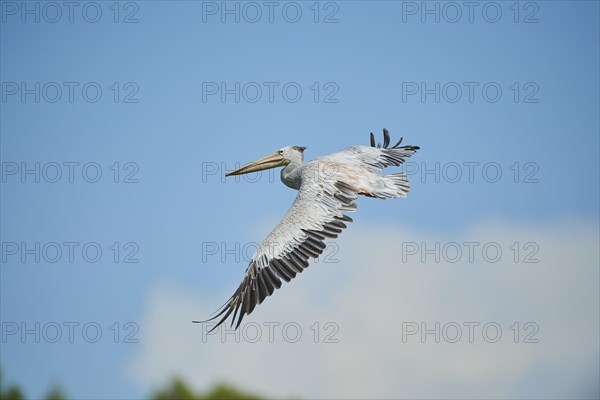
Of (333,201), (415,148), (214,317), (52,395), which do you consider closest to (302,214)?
(333,201)

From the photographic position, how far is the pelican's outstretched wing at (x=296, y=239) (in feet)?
45.3

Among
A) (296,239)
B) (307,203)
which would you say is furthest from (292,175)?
(296,239)

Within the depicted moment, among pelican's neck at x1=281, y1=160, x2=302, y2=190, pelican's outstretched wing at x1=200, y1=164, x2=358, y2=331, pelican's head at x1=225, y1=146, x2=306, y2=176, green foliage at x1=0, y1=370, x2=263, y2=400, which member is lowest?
green foliage at x1=0, y1=370, x2=263, y2=400

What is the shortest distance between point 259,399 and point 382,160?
58.6 feet

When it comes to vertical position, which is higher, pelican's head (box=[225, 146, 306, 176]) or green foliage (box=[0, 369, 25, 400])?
pelican's head (box=[225, 146, 306, 176])

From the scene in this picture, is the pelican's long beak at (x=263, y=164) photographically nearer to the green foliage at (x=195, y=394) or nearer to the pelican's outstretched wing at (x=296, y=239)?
the pelican's outstretched wing at (x=296, y=239)

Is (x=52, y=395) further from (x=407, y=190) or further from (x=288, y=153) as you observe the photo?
(x=407, y=190)

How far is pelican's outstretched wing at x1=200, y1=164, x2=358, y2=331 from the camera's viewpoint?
45.3 feet

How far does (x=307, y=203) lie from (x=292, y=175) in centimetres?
176

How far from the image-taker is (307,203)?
49.1 feet

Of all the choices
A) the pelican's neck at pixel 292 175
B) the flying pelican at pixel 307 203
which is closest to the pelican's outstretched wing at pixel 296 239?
the flying pelican at pixel 307 203

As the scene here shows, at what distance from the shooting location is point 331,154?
1742 cm

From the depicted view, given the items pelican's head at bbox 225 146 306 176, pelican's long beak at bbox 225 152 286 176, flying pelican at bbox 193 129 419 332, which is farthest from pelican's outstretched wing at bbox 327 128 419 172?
pelican's long beak at bbox 225 152 286 176

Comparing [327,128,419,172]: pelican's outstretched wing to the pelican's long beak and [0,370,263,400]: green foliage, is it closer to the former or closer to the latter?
the pelican's long beak
